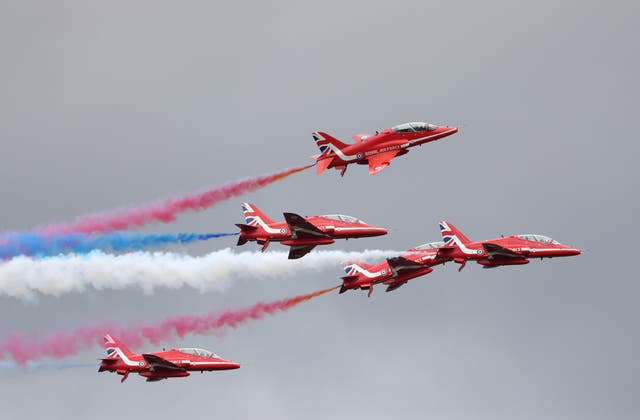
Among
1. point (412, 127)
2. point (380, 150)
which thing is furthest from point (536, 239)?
point (380, 150)

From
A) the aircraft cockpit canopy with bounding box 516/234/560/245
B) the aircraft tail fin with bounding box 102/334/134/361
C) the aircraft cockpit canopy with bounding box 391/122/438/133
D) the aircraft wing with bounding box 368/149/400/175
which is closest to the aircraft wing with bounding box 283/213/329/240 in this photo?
the aircraft wing with bounding box 368/149/400/175

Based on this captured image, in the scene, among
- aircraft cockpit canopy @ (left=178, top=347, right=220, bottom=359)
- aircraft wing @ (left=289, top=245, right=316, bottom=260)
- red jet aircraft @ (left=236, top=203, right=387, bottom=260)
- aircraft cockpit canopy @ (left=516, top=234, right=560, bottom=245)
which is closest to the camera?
red jet aircraft @ (left=236, top=203, right=387, bottom=260)

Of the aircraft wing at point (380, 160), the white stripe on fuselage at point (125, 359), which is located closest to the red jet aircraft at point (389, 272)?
the aircraft wing at point (380, 160)

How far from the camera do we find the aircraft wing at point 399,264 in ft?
482

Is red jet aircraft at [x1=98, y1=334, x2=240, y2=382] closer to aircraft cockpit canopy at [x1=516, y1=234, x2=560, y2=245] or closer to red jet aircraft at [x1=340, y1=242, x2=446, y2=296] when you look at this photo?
red jet aircraft at [x1=340, y1=242, x2=446, y2=296]

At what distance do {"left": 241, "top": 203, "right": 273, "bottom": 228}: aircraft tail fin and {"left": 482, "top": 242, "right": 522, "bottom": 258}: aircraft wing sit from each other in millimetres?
13911

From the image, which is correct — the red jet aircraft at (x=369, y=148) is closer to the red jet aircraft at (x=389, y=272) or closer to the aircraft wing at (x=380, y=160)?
the aircraft wing at (x=380, y=160)

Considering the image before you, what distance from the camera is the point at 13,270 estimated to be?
475 ft

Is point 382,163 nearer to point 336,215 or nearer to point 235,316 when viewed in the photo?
point 336,215

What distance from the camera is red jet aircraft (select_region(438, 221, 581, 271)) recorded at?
147 metres

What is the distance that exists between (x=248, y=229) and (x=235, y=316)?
7.30 m

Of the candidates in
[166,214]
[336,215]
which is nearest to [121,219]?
[166,214]

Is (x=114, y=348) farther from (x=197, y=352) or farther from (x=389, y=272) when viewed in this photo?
(x=389, y=272)

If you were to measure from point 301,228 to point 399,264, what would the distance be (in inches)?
286
